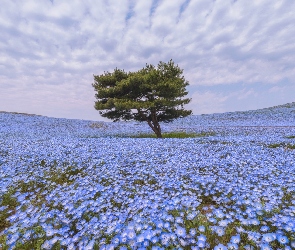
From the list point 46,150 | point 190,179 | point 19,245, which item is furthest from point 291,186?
point 46,150

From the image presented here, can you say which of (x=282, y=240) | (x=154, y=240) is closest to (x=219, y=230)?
(x=282, y=240)

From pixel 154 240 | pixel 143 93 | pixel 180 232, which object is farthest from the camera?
pixel 143 93

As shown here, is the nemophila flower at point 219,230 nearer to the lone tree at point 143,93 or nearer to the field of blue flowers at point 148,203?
the field of blue flowers at point 148,203

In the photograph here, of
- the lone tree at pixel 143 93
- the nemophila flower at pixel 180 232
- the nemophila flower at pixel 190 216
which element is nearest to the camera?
the nemophila flower at pixel 180 232

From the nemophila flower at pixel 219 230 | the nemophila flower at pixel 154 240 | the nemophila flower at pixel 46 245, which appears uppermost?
the nemophila flower at pixel 154 240

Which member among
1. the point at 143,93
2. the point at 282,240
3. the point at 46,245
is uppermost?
the point at 143,93

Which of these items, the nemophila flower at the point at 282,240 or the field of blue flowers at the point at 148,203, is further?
the field of blue flowers at the point at 148,203

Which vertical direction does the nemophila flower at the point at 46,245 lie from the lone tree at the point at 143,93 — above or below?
below

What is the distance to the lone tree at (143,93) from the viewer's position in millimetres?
14791

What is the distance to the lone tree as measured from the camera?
48.5 ft

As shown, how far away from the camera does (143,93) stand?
1605cm

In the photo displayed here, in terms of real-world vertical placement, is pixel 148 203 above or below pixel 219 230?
above

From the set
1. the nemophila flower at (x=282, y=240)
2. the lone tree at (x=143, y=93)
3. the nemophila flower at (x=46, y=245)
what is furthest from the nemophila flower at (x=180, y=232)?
the lone tree at (x=143, y=93)

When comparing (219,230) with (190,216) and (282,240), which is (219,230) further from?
(282,240)
